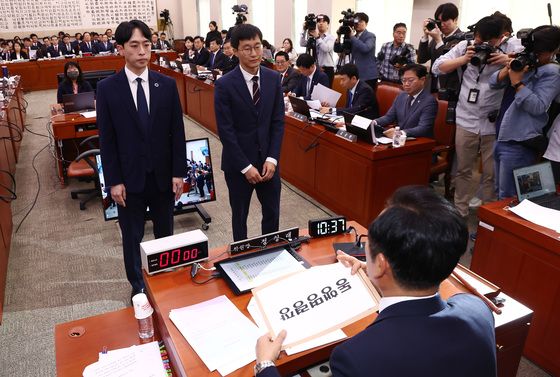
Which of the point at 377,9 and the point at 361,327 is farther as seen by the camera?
the point at 377,9

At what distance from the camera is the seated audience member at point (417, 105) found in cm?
345

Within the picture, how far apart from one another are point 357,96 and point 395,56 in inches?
79.3

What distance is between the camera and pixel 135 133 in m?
2.18

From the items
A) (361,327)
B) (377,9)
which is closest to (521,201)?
(361,327)

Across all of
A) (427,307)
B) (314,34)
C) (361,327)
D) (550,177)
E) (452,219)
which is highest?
(314,34)

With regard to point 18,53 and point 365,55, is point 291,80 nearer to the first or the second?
point 365,55

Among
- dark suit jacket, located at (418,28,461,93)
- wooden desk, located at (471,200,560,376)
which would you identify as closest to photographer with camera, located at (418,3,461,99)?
dark suit jacket, located at (418,28,461,93)

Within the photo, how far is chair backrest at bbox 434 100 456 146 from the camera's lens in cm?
375

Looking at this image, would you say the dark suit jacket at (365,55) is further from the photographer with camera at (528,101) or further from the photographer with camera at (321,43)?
the photographer with camera at (528,101)

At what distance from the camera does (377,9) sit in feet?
26.1

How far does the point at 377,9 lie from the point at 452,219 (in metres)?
7.85

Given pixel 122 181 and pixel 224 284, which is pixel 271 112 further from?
pixel 224 284

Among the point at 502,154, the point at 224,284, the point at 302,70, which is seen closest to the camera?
the point at 224,284

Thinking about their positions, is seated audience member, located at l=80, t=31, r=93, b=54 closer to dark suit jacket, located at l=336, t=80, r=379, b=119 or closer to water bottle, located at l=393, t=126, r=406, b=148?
dark suit jacket, located at l=336, t=80, r=379, b=119
